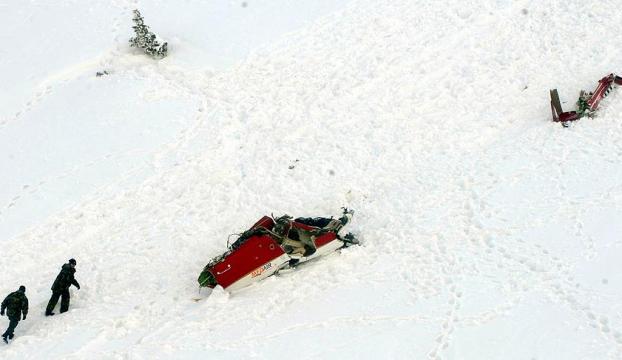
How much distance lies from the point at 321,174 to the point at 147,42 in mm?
7938

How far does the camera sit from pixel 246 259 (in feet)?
37.3

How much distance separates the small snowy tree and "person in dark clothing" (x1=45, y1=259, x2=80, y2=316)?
929cm

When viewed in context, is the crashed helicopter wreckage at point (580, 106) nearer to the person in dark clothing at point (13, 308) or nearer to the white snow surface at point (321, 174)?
the white snow surface at point (321, 174)

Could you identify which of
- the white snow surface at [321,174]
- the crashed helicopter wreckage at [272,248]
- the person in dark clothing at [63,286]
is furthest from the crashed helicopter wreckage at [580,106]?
the person in dark clothing at [63,286]

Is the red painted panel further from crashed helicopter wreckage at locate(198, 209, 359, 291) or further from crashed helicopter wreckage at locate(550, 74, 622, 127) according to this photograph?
crashed helicopter wreckage at locate(550, 74, 622, 127)

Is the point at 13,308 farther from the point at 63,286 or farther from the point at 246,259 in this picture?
the point at 246,259

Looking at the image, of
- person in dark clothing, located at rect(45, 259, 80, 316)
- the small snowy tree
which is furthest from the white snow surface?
the small snowy tree

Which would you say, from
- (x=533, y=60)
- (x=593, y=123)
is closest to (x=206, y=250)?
(x=593, y=123)

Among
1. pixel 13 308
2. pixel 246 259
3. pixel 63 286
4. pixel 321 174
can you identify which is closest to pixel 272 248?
pixel 246 259

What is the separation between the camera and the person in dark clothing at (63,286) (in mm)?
11281

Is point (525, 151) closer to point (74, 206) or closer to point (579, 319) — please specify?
point (579, 319)

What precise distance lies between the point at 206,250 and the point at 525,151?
25.8 feet

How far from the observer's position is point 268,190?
1434 centimetres

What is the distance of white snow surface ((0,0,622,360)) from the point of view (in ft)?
34.0
